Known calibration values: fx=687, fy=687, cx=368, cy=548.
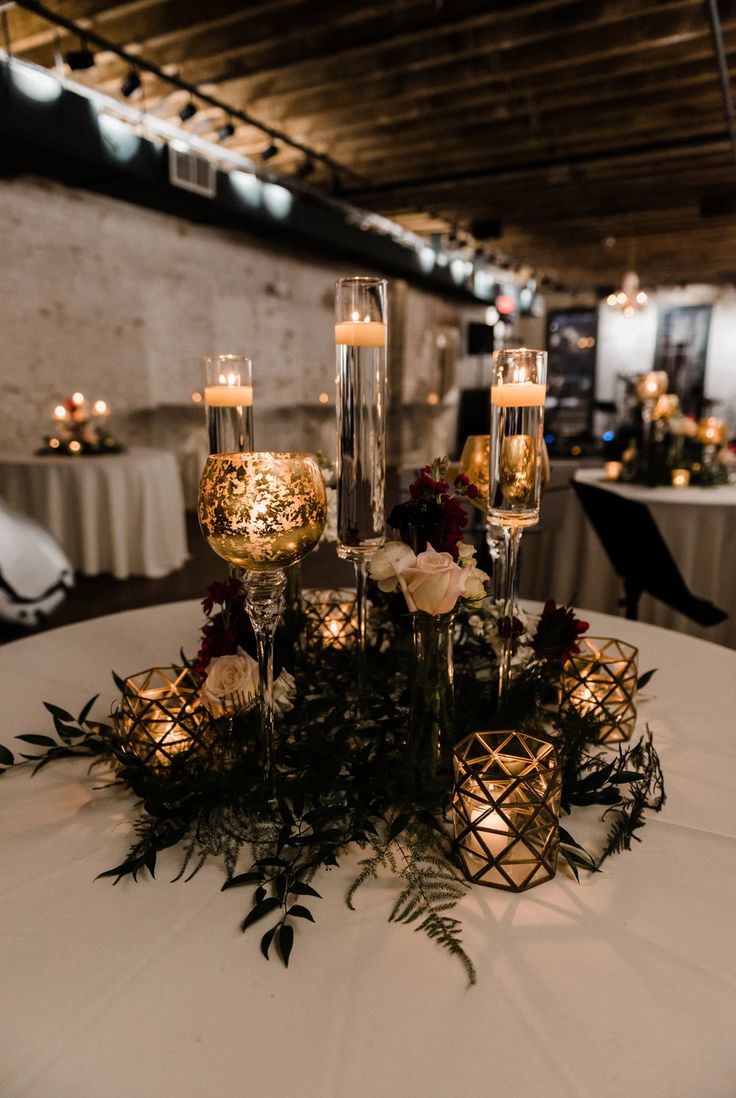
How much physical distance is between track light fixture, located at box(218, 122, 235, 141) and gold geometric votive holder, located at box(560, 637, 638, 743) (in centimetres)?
554

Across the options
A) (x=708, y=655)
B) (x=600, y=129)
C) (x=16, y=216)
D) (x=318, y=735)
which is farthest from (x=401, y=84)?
(x=318, y=735)

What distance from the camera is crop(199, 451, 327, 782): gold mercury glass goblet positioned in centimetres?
60

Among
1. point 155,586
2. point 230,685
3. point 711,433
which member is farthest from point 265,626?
point 155,586

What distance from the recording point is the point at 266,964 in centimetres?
51

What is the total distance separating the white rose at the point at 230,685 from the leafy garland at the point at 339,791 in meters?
0.02

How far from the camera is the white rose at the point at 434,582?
602 mm

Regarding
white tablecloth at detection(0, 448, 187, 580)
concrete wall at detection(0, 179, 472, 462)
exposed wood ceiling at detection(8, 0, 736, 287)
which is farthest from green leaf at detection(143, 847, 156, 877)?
concrete wall at detection(0, 179, 472, 462)

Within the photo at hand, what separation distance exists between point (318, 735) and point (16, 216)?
5819mm

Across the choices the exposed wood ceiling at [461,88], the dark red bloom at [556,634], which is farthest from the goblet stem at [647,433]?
the dark red bloom at [556,634]

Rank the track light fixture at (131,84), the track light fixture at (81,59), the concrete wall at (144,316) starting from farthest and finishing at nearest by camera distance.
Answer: the concrete wall at (144,316), the track light fixture at (131,84), the track light fixture at (81,59)

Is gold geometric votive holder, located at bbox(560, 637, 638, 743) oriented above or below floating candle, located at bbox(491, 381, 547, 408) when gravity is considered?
below

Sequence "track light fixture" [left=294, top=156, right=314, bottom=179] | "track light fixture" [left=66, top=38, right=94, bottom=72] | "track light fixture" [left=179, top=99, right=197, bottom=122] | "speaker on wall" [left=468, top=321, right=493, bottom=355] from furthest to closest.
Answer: "speaker on wall" [left=468, top=321, right=493, bottom=355]
"track light fixture" [left=294, top=156, right=314, bottom=179]
"track light fixture" [left=179, top=99, right=197, bottom=122]
"track light fixture" [left=66, top=38, right=94, bottom=72]

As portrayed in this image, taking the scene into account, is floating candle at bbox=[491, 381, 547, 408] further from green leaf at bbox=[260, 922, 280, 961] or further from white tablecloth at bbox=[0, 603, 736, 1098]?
green leaf at bbox=[260, 922, 280, 961]

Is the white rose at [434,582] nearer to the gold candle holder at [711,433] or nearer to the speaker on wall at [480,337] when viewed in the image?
the gold candle holder at [711,433]
